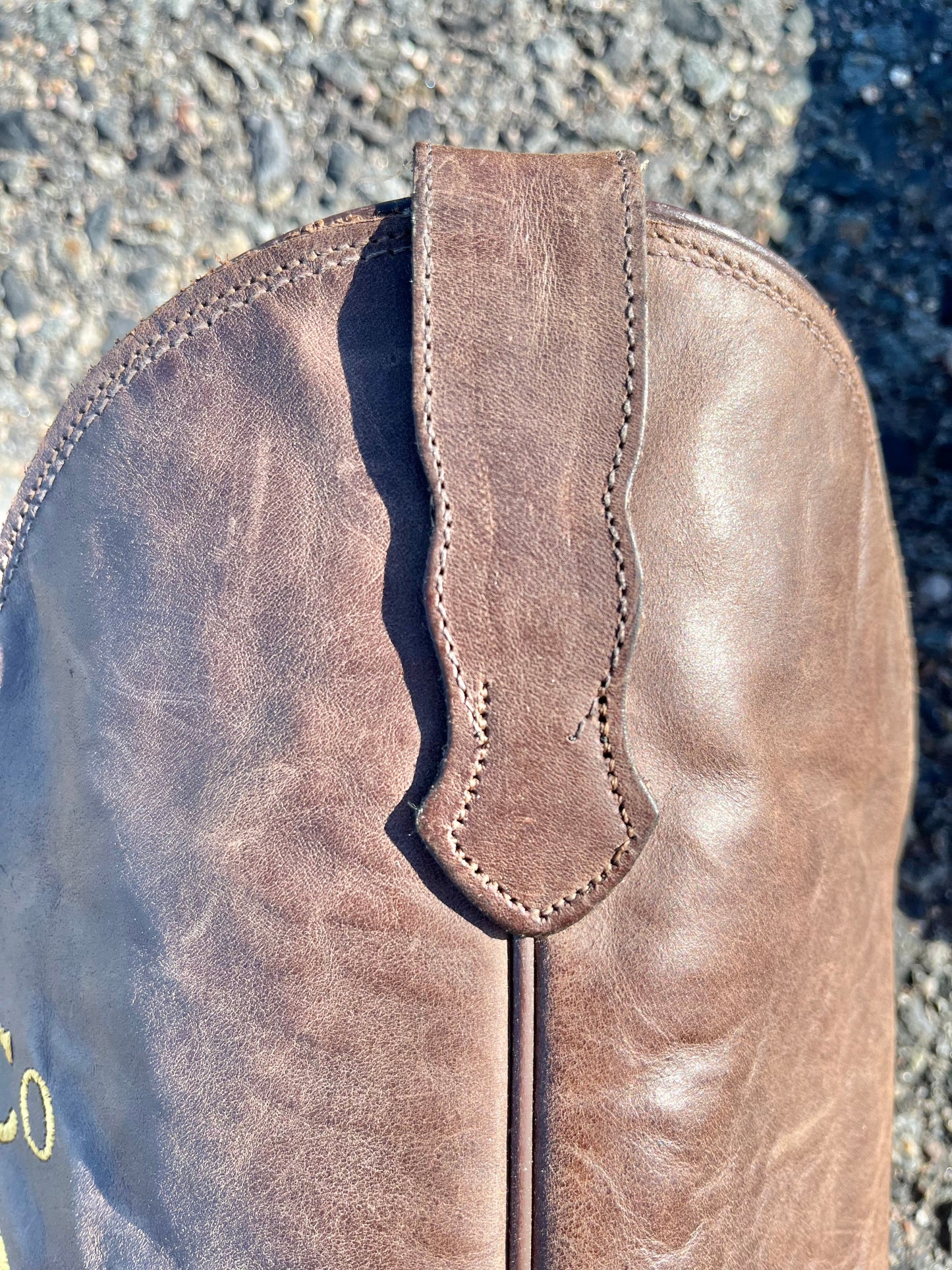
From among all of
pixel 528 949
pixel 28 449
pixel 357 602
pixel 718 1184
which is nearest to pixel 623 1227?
pixel 718 1184

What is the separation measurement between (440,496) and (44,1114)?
2.21 feet

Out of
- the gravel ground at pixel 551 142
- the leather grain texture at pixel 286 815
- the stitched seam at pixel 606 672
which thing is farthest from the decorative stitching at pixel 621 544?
the gravel ground at pixel 551 142

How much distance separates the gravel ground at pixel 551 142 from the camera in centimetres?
142

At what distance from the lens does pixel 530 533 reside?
75 cm

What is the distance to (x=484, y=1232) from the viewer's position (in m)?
0.79

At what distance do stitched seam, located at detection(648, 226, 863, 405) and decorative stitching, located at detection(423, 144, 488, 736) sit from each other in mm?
182

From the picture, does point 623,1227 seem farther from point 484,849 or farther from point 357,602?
point 357,602

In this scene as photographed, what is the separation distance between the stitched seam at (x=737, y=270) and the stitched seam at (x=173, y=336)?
0.20 m

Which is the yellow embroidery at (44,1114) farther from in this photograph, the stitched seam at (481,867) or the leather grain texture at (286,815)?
the stitched seam at (481,867)

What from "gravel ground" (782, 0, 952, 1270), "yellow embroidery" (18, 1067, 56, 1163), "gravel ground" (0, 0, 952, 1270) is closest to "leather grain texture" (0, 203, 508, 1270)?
"yellow embroidery" (18, 1067, 56, 1163)

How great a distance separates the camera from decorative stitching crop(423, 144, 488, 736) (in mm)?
747

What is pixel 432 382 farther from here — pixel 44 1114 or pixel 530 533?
pixel 44 1114

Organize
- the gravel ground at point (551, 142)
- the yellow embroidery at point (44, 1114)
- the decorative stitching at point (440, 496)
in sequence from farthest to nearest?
the gravel ground at point (551, 142) < the yellow embroidery at point (44, 1114) < the decorative stitching at point (440, 496)

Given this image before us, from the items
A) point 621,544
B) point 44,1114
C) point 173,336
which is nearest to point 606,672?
point 621,544
